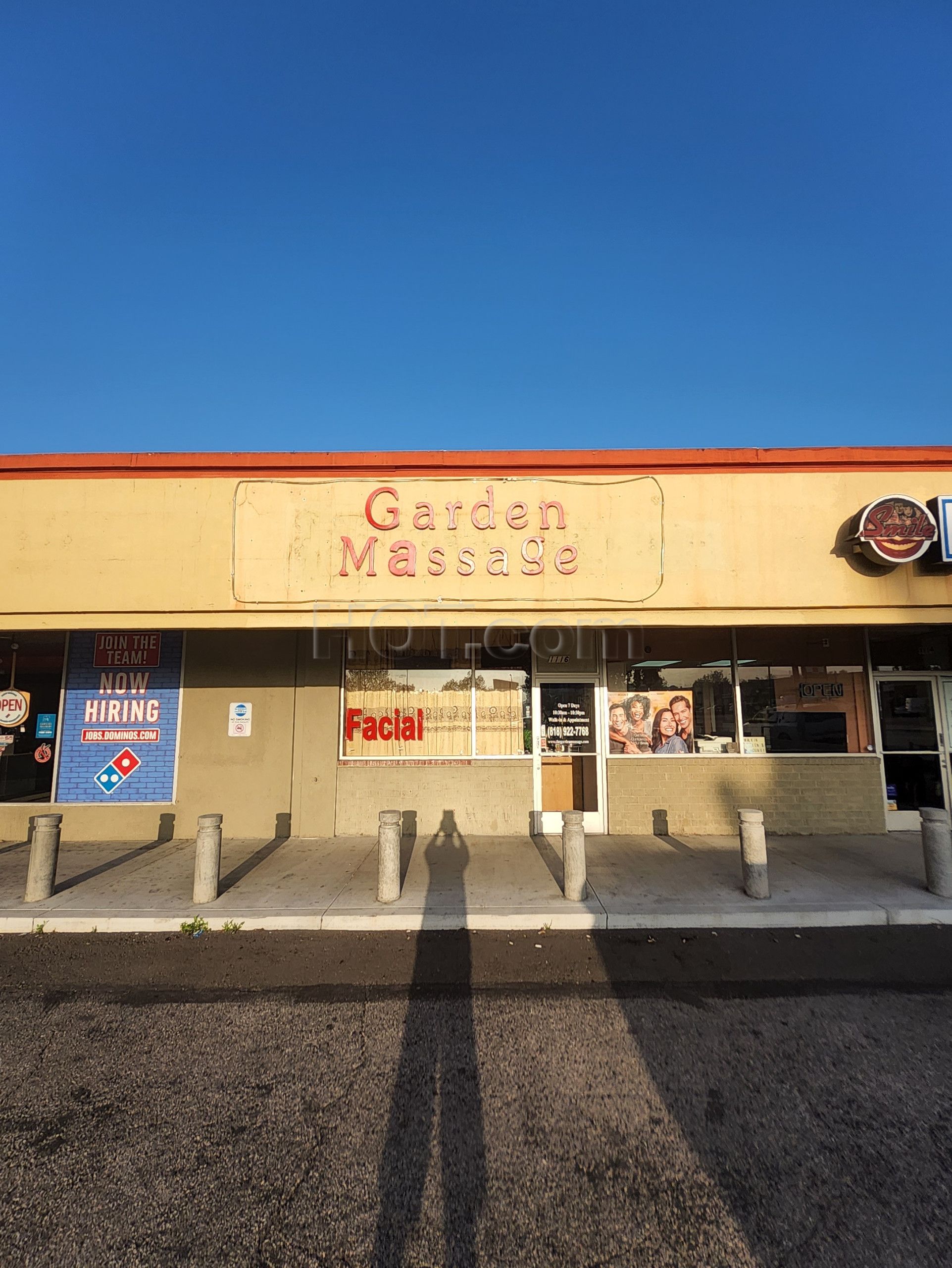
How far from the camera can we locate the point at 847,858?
773 cm

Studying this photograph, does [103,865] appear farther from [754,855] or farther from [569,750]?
[754,855]

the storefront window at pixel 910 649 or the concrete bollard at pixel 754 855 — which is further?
the storefront window at pixel 910 649

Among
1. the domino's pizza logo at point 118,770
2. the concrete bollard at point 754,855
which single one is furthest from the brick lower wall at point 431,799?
the concrete bollard at point 754,855

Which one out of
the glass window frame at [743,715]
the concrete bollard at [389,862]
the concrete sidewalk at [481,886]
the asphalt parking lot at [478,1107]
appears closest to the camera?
the asphalt parking lot at [478,1107]

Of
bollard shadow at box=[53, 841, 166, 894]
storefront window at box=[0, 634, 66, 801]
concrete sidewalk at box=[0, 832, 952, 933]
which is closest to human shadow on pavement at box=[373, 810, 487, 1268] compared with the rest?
concrete sidewalk at box=[0, 832, 952, 933]

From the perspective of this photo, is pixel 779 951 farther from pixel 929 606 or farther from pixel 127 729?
pixel 127 729

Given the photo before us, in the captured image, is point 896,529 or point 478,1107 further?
point 896,529

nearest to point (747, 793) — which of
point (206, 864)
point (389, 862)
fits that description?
point (389, 862)

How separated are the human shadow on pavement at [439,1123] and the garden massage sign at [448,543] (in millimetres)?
4238

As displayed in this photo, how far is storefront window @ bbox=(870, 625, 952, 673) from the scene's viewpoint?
9.55 metres

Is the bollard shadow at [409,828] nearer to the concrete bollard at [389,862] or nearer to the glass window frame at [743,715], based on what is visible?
the concrete bollard at [389,862]

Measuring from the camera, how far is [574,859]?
6.26m

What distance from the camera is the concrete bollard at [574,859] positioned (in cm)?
625

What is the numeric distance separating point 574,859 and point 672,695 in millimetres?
4153
